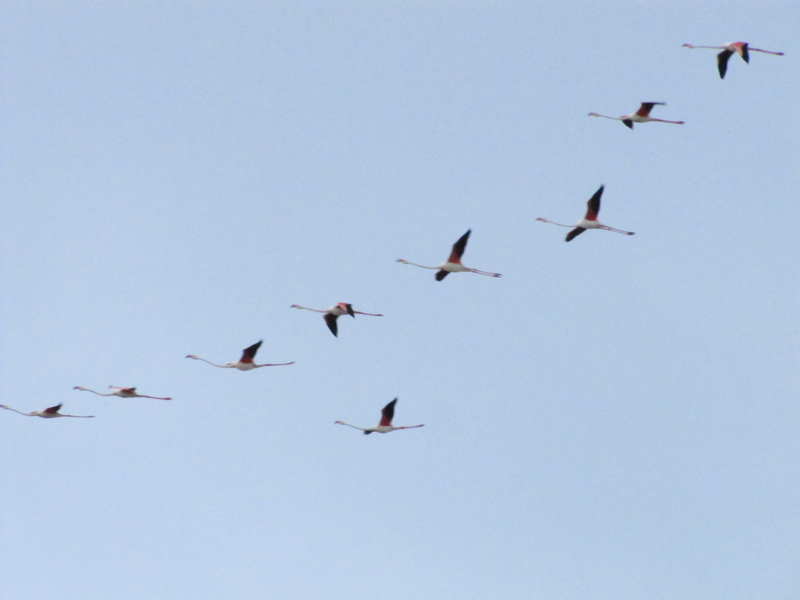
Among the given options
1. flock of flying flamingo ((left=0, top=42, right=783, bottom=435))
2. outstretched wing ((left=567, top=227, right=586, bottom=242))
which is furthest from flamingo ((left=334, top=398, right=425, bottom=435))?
outstretched wing ((left=567, top=227, right=586, bottom=242))

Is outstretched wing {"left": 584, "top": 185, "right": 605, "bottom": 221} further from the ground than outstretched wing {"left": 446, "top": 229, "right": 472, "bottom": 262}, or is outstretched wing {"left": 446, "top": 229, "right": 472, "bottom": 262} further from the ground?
→ outstretched wing {"left": 584, "top": 185, "right": 605, "bottom": 221}

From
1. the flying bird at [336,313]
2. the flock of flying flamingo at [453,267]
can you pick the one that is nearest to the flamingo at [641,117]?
the flock of flying flamingo at [453,267]

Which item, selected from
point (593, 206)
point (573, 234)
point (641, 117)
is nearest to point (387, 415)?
point (573, 234)

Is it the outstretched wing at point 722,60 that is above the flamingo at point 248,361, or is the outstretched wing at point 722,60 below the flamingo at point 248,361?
above

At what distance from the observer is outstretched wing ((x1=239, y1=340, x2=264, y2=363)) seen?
31.4 meters

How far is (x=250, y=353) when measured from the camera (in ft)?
103

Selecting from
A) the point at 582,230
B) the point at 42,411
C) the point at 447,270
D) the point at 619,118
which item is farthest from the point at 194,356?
the point at 619,118

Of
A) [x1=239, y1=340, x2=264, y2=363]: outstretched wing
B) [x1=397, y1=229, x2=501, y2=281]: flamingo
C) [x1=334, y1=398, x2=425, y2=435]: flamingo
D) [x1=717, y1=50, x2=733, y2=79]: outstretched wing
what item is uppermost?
[x1=717, y1=50, x2=733, y2=79]: outstretched wing

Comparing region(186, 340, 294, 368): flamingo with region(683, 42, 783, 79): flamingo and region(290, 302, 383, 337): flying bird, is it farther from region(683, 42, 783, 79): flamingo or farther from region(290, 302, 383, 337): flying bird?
region(683, 42, 783, 79): flamingo

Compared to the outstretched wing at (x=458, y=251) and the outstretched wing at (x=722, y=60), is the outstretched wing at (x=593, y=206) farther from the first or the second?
the outstretched wing at (x=722, y=60)

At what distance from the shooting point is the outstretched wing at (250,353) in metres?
31.4

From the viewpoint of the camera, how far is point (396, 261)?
3384 cm

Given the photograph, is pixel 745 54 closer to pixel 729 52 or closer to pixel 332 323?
pixel 729 52

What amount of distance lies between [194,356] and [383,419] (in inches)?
212
